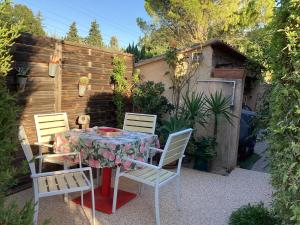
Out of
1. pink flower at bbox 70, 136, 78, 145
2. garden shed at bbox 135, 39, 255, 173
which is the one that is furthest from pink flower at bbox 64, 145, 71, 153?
garden shed at bbox 135, 39, 255, 173

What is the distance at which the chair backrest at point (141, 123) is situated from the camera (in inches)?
179

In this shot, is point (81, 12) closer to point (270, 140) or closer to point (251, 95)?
point (251, 95)

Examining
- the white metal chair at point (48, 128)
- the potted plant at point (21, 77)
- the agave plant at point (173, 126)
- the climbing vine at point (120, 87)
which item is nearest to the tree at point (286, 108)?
the white metal chair at point (48, 128)

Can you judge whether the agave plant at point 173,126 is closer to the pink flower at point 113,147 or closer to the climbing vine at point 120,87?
the climbing vine at point 120,87

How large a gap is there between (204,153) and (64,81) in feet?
9.82

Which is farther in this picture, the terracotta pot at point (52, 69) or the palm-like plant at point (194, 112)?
the palm-like plant at point (194, 112)

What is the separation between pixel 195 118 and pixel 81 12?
17.9 metres

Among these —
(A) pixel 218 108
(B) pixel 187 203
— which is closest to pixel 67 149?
(B) pixel 187 203

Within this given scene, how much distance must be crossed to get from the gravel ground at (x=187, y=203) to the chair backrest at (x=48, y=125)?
87 centimetres

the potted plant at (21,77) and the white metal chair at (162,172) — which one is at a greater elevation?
the potted plant at (21,77)

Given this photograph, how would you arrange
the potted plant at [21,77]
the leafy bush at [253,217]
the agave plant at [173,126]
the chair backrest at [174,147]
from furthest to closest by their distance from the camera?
the agave plant at [173,126]
the potted plant at [21,77]
the chair backrest at [174,147]
the leafy bush at [253,217]

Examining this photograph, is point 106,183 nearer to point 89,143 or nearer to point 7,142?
point 89,143

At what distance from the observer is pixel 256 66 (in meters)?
5.92

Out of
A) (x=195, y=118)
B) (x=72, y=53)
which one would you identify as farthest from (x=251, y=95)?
(x=72, y=53)
